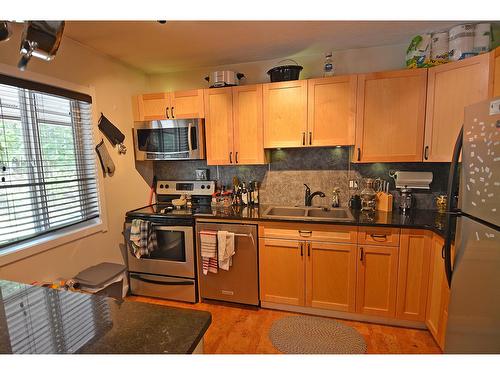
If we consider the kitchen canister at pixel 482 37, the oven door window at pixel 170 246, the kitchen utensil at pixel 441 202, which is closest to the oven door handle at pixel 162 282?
the oven door window at pixel 170 246

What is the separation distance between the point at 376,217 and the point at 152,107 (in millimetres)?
2487

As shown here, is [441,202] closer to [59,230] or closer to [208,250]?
[208,250]

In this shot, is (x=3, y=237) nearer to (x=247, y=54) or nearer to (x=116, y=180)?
(x=116, y=180)

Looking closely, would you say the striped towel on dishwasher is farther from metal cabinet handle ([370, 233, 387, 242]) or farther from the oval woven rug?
metal cabinet handle ([370, 233, 387, 242])

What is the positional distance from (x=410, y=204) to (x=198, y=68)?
262 cm

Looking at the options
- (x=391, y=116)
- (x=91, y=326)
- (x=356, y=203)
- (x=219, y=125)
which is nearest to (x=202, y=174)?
(x=219, y=125)

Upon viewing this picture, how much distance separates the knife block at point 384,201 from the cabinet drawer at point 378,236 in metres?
0.38

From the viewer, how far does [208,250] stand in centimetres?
236

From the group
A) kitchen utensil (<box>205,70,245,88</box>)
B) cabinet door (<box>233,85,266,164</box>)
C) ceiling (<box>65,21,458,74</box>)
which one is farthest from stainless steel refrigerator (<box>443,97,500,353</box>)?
kitchen utensil (<box>205,70,245,88</box>)

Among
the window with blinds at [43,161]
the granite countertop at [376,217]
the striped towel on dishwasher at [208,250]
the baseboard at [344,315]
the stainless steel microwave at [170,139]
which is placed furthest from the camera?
the stainless steel microwave at [170,139]

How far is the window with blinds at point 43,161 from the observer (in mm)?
1724

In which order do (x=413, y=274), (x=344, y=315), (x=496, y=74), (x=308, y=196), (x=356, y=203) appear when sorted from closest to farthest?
(x=496, y=74) < (x=413, y=274) < (x=344, y=315) < (x=356, y=203) < (x=308, y=196)

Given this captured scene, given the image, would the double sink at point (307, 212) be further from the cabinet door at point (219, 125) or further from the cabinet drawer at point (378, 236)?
the cabinet door at point (219, 125)
